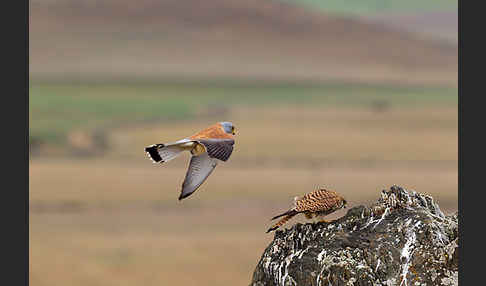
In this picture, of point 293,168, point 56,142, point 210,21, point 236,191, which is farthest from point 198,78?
point 236,191

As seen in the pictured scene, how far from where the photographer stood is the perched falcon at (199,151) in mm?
6684

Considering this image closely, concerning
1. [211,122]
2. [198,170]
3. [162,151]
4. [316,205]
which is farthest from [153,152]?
[211,122]

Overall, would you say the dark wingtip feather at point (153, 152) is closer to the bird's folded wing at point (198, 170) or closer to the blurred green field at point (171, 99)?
the bird's folded wing at point (198, 170)

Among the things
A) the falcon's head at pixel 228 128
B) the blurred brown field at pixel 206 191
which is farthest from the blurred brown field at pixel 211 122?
the falcon's head at pixel 228 128

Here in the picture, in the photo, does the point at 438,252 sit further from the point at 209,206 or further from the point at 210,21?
the point at 210,21

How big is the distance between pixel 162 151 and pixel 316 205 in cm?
120

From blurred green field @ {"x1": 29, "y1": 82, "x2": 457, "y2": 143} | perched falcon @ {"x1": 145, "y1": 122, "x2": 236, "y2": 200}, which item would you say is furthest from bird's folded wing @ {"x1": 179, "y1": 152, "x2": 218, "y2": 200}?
blurred green field @ {"x1": 29, "y1": 82, "x2": 457, "y2": 143}

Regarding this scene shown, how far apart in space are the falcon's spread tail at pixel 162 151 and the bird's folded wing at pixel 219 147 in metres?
0.22

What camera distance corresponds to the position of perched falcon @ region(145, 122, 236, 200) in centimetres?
668

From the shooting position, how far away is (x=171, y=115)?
59.5 meters

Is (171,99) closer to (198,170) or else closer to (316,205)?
(198,170)

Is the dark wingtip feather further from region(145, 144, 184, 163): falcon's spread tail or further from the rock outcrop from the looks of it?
the rock outcrop

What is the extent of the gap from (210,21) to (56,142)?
75.4 meters

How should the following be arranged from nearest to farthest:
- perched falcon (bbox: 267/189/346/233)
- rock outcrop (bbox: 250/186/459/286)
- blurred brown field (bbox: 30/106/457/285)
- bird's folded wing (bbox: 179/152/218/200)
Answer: rock outcrop (bbox: 250/186/459/286)
perched falcon (bbox: 267/189/346/233)
bird's folded wing (bbox: 179/152/218/200)
blurred brown field (bbox: 30/106/457/285)
